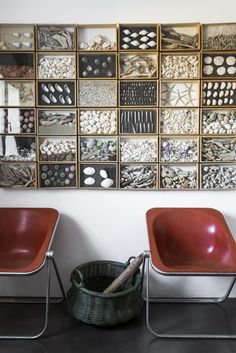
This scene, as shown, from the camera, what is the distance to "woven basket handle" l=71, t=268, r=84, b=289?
2359 millimetres

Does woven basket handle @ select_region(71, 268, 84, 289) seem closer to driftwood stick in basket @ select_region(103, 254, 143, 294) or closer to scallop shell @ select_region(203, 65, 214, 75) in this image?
driftwood stick in basket @ select_region(103, 254, 143, 294)

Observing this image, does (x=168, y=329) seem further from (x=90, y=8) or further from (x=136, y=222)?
(x=90, y=8)

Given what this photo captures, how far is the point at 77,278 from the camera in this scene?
8.23ft

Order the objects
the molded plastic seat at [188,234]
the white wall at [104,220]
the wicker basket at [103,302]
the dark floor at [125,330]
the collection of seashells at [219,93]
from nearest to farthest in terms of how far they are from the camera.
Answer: the dark floor at [125,330], the wicker basket at [103,302], the molded plastic seat at [188,234], the collection of seashells at [219,93], the white wall at [104,220]

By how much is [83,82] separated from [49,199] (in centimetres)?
90

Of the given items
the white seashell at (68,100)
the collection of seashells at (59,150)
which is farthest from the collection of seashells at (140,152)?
the white seashell at (68,100)

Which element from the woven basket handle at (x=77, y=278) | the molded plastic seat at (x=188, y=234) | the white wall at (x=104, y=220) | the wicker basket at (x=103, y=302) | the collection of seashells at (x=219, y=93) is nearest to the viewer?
the wicker basket at (x=103, y=302)

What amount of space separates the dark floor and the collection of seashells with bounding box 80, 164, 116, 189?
95 cm

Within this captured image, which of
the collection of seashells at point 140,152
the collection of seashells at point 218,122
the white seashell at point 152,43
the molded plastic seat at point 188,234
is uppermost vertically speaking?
the white seashell at point 152,43

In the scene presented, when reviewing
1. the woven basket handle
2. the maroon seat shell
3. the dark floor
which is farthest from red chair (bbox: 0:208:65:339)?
the dark floor

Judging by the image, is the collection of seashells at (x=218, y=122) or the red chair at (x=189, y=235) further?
the collection of seashells at (x=218, y=122)

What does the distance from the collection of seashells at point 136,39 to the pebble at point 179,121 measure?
48cm

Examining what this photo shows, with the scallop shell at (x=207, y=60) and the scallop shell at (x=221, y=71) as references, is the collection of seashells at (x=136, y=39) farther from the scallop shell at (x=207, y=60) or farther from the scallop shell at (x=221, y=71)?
the scallop shell at (x=221, y=71)

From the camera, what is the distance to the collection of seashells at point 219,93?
8.42ft
